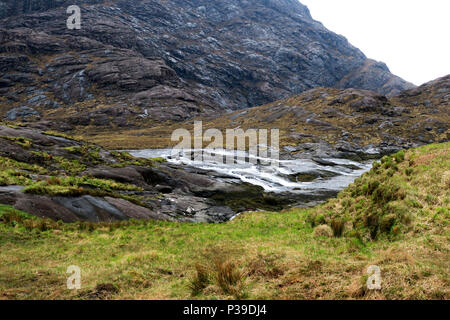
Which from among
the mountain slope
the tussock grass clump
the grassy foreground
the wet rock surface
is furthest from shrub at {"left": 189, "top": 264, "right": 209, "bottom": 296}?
the mountain slope

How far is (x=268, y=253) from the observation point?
9.90 m

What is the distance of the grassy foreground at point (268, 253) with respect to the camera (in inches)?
286

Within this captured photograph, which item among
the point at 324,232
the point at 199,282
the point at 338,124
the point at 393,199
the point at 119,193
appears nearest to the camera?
the point at 199,282

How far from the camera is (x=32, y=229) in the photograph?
13.4 metres

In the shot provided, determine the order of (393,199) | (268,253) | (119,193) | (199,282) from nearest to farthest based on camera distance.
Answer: (199,282)
(268,253)
(393,199)
(119,193)

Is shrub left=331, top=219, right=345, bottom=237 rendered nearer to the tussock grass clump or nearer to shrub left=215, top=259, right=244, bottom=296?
the tussock grass clump

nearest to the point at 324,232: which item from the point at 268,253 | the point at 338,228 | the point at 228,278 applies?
the point at 338,228

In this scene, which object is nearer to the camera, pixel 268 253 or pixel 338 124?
pixel 268 253

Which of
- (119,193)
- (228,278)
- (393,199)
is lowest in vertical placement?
(119,193)

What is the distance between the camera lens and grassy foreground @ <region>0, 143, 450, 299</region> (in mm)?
7270

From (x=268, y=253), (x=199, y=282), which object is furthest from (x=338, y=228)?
(x=199, y=282)

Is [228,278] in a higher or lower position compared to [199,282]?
higher

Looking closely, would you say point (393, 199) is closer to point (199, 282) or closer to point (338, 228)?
point (338, 228)
